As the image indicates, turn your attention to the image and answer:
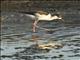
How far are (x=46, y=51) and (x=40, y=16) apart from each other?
5458mm

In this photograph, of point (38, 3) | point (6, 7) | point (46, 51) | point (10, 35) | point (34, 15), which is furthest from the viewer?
point (38, 3)

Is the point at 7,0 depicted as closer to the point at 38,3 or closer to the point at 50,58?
the point at 38,3

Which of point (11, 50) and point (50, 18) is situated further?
point (50, 18)

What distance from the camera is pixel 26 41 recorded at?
47.0 feet

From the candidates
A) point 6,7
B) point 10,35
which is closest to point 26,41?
point 10,35

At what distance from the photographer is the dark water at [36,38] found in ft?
39.0

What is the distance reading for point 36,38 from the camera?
15.0m

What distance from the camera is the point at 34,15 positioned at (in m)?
17.7

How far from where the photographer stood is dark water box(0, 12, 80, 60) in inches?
468

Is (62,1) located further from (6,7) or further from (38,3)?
(6,7)

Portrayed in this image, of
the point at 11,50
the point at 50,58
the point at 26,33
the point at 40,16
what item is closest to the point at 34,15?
the point at 40,16

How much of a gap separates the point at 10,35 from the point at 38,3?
1419cm

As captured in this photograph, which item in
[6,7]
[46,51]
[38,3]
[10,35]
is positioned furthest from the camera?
[38,3]

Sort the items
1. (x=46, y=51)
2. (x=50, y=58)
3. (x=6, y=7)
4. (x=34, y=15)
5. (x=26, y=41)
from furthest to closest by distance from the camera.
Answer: (x=6, y=7) < (x=34, y=15) < (x=26, y=41) < (x=46, y=51) < (x=50, y=58)
